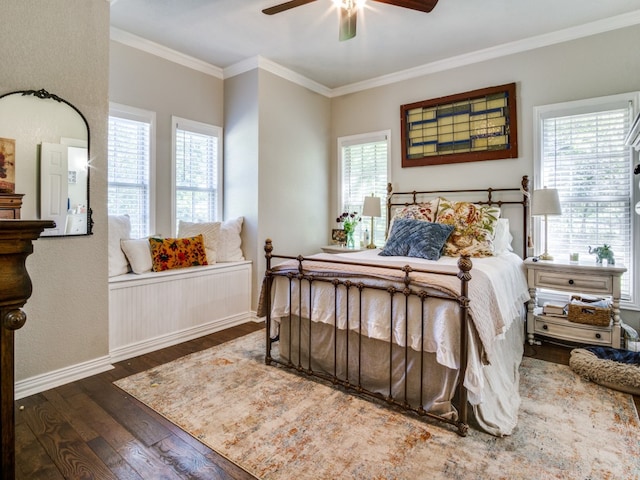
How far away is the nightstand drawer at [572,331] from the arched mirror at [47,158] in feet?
12.5

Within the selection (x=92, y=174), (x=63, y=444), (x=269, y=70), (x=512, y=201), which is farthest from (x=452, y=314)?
(x=269, y=70)

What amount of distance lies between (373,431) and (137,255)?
2418 mm

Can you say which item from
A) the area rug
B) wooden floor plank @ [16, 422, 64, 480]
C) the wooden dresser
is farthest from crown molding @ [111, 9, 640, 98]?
wooden floor plank @ [16, 422, 64, 480]

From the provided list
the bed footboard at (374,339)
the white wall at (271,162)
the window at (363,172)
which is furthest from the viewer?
the window at (363,172)

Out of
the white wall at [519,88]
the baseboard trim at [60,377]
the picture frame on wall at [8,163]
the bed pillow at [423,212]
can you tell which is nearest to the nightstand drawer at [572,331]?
the white wall at [519,88]

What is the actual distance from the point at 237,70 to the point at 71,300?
295cm

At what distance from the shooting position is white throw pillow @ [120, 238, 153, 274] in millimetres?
3084

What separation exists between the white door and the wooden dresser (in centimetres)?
42

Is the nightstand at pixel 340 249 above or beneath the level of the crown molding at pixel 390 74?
beneath

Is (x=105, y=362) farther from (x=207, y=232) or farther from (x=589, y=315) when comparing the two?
(x=589, y=315)

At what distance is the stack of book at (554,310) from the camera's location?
3.10 m

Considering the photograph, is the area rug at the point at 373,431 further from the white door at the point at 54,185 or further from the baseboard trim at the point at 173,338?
the white door at the point at 54,185

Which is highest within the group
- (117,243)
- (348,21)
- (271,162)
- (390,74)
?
(390,74)

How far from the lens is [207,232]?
3709 millimetres
